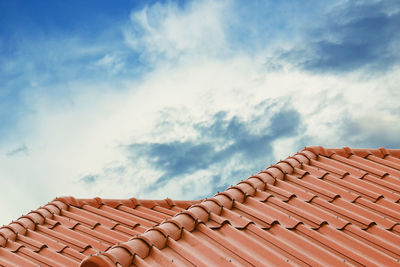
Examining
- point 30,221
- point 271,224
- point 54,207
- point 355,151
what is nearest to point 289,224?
point 271,224

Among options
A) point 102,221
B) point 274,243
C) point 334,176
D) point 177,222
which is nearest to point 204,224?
point 177,222

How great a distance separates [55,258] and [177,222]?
2.52m

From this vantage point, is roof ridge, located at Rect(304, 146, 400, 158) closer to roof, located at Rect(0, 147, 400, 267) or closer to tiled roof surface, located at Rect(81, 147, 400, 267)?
roof, located at Rect(0, 147, 400, 267)

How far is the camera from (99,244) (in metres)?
7.24

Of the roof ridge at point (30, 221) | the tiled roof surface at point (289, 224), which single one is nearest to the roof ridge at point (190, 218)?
the tiled roof surface at point (289, 224)

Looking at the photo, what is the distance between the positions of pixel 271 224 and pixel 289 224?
0.25 meters

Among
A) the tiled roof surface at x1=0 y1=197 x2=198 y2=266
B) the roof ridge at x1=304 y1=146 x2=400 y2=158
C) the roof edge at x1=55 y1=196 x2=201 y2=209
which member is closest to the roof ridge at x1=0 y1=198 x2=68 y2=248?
the tiled roof surface at x1=0 y1=197 x2=198 y2=266

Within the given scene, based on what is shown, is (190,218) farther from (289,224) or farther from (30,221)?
(30,221)

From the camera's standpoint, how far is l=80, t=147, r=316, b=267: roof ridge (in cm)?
434

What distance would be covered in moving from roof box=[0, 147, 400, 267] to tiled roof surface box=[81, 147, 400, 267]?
0.01 m

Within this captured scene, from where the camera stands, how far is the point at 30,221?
26.9ft

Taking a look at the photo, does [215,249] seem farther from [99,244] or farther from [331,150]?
[331,150]

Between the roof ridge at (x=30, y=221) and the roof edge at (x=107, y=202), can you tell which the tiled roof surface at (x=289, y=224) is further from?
the roof ridge at (x=30, y=221)

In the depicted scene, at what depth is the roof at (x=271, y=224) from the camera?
4.74m
